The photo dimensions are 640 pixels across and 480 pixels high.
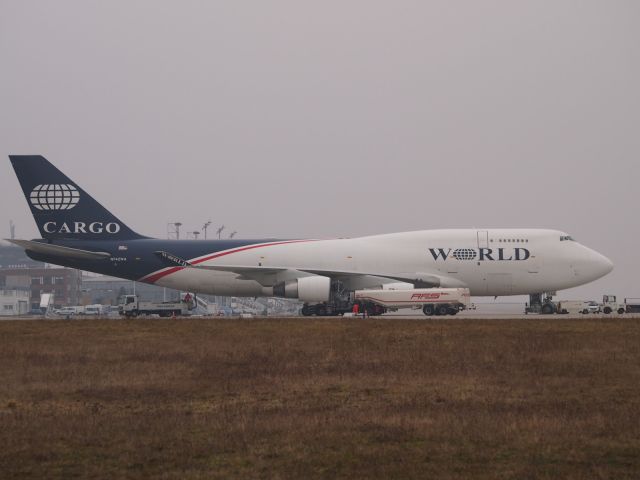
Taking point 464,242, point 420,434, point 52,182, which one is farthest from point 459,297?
point 420,434

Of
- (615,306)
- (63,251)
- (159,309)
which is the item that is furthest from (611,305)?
(63,251)

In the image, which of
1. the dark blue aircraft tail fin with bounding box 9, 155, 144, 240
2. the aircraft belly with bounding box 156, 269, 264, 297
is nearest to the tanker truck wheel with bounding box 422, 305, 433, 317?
the aircraft belly with bounding box 156, 269, 264, 297

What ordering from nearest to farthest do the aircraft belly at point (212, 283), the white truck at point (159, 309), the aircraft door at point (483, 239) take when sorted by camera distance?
the aircraft door at point (483, 239) → the aircraft belly at point (212, 283) → the white truck at point (159, 309)

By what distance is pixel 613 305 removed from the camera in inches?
2618

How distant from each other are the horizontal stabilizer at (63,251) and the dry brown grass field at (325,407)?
25.7 metres

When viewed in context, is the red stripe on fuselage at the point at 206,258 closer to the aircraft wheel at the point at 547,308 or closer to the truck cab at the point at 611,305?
the aircraft wheel at the point at 547,308

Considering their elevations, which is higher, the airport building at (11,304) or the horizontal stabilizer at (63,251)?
the horizontal stabilizer at (63,251)

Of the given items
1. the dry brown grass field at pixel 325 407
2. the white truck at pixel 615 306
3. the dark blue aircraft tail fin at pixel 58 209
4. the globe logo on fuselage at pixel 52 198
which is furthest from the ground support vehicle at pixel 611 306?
the globe logo on fuselage at pixel 52 198

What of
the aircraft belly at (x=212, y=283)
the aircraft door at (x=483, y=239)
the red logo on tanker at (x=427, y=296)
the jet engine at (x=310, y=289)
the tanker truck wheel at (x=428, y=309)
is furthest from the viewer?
the aircraft belly at (x=212, y=283)

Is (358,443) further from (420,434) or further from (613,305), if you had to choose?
(613,305)

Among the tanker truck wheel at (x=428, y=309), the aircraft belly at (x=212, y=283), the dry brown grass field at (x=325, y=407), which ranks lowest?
the dry brown grass field at (x=325, y=407)

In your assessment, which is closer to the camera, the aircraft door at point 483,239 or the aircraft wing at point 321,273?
the aircraft door at point 483,239

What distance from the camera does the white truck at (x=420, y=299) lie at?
53.2 meters

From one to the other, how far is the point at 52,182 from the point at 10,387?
42.1 meters
